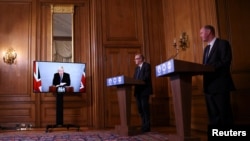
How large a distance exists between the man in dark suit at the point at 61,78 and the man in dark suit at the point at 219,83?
3.12 meters

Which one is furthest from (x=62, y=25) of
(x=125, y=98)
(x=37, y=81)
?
(x=125, y=98)

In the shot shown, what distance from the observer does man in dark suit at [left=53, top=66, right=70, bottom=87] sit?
17.1 ft

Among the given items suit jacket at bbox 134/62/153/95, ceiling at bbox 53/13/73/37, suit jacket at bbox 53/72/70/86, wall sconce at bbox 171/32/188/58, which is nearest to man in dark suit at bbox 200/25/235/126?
suit jacket at bbox 134/62/153/95

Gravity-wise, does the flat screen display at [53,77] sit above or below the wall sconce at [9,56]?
below

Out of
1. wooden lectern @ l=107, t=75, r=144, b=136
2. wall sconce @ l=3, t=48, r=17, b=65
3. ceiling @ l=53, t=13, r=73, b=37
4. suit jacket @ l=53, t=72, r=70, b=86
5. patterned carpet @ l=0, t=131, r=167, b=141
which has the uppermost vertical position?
ceiling @ l=53, t=13, r=73, b=37

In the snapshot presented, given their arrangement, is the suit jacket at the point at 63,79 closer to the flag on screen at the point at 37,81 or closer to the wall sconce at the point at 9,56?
the flag on screen at the point at 37,81

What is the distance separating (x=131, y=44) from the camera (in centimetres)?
599

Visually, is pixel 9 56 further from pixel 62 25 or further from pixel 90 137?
pixel 90 137

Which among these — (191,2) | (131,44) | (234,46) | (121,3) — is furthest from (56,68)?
(234,46)

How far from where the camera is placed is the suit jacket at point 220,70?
8.94ft

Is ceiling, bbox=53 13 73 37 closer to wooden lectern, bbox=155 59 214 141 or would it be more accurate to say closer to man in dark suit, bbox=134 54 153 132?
man in dark suit, bbox=134 54 153 132

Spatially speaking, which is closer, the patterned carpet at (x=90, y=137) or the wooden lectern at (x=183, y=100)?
the wooden lectern at (x=183, y=100)

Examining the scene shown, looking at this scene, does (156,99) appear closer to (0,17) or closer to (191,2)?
(191,2)

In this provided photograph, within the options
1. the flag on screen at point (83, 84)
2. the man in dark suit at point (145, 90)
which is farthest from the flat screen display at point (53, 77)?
the man in dark suit at point (145, 90)
